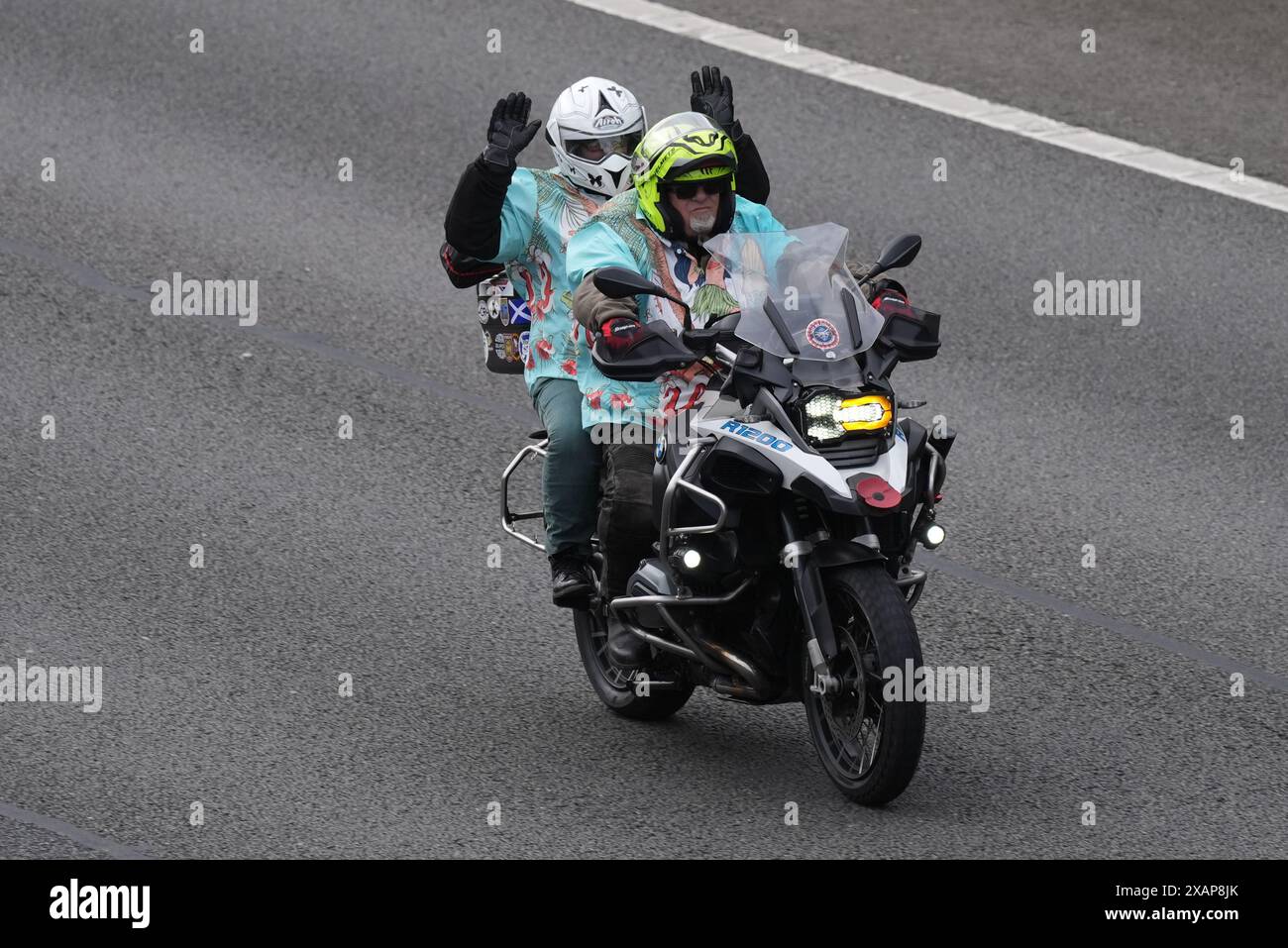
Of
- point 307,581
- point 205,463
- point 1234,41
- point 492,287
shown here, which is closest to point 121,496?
point 205,463

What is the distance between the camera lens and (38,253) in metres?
10.9

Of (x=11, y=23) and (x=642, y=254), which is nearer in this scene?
(x=642, y=254)

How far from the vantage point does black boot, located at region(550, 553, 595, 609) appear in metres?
7.25

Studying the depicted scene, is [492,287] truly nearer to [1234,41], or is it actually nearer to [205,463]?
[205,463]

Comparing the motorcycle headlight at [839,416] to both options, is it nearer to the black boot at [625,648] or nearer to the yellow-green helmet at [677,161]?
the yellow-green helmet at [677,161]

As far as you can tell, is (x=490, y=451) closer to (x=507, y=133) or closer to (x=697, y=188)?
(x=507, y=133)

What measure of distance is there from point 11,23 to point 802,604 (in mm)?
8836

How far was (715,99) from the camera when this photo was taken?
25.8ft

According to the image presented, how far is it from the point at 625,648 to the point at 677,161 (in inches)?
63.9

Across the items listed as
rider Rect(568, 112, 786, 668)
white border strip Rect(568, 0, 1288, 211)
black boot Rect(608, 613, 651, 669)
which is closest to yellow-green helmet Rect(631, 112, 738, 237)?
rider Rect(568, 112, 786, 668)

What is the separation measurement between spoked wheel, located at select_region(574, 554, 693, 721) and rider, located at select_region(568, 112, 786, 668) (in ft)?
0.44

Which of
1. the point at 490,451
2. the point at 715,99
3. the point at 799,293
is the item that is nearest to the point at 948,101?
the point at 490,451

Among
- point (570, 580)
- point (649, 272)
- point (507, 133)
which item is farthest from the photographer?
point (570, 580)

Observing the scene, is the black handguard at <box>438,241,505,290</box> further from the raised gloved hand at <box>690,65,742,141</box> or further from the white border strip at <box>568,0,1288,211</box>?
the white border strip at <box>568,0,1288,211</box>
